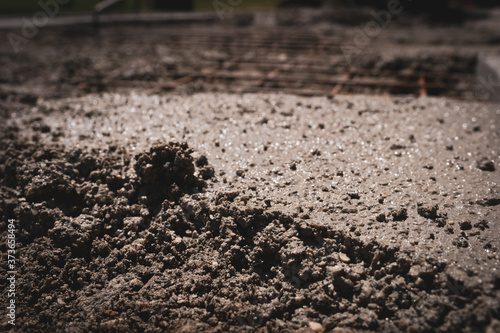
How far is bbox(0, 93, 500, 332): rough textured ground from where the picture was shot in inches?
65.3

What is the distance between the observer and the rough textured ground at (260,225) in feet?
5.44

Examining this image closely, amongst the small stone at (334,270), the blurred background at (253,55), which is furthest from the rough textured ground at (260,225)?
the blurred background at (253,55)

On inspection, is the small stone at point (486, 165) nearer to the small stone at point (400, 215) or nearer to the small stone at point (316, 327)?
the small stone at point (400, 215)

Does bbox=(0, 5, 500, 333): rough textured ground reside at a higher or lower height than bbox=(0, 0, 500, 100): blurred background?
lower

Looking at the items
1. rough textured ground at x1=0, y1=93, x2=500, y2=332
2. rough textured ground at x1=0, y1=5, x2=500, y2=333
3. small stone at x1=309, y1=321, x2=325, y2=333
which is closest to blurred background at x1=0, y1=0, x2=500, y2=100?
rough textured ground at x1=0, y1=5, x2=500, y2=333

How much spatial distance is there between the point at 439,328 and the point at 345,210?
681 millimetres

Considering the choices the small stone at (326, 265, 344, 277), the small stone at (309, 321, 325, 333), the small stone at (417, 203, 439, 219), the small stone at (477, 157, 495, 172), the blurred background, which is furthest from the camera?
the blurred background

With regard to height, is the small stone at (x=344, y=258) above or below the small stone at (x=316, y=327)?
above

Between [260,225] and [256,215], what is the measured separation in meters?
0.05

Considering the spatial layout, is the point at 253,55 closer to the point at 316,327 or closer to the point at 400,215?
the point at 400,215

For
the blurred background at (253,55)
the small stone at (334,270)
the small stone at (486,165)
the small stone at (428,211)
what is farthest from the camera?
the blurred background at (253,55)

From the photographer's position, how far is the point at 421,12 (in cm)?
1093

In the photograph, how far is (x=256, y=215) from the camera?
1997 millimetres

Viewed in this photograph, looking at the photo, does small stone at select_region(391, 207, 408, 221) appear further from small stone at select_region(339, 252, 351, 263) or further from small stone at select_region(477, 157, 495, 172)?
small stone at select_region(477, 157, 495, 172)
